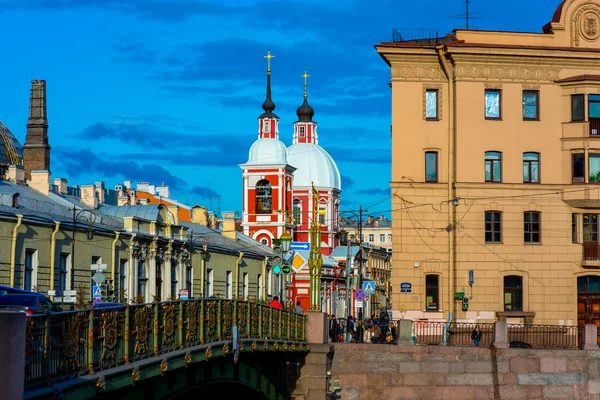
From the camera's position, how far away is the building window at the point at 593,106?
48.1m

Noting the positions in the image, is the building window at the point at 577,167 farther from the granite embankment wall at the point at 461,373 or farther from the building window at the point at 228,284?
the building window at the point at 228,284

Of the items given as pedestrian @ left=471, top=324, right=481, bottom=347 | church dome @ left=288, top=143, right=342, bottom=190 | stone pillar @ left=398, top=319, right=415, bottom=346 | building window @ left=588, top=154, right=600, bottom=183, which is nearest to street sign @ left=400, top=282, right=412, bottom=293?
pedestrian @ left=471, top=324, right=481, bottom=347

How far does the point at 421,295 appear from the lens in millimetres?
47656

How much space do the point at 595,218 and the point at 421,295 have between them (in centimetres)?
800

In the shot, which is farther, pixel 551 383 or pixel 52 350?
pixel 551 383

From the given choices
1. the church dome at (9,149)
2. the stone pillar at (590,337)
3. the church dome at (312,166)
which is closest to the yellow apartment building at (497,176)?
the stone pillar at (590,337)

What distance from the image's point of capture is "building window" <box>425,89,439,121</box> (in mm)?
48281

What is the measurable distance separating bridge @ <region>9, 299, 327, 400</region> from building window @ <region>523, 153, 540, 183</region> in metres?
17.9

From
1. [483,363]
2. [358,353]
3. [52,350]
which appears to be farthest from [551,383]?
[52,350]

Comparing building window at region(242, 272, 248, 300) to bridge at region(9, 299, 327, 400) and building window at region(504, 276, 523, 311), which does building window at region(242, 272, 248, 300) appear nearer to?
building window at region(504, 276, 523, 311)

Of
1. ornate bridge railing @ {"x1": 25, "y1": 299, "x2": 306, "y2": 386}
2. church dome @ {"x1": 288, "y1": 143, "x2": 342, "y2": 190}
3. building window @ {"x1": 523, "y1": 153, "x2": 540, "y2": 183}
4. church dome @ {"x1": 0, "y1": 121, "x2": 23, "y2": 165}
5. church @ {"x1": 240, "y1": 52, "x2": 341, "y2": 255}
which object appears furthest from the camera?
church dome @ {"x1": 288, "y1": 143, "x2": 342, "y2": 190}

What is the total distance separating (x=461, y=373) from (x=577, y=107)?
13481 millimetres

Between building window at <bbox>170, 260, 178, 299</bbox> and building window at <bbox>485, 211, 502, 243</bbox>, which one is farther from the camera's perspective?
building window at <bbox>170, 260, 178, 299</bbox>

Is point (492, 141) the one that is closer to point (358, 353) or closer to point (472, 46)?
point (472, 46)
